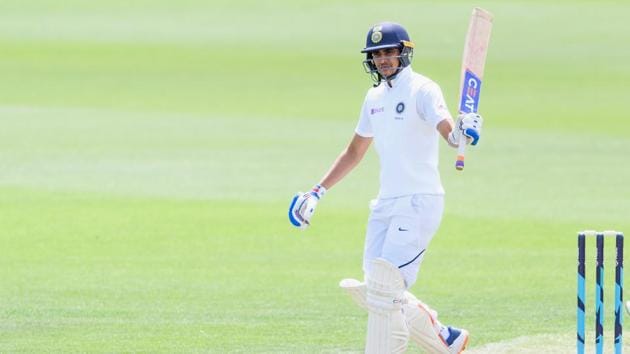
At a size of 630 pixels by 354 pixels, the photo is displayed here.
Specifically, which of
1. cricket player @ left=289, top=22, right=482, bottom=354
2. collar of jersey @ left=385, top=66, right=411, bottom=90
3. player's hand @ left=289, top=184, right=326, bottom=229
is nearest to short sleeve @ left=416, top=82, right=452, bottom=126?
cricket player @ left=289, top=22, right=482, bottom=354

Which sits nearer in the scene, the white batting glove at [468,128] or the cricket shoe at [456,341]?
the white batting glove at [468,128]

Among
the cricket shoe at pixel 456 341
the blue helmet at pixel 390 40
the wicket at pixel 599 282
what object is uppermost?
the blue helmet at pixel 390 40

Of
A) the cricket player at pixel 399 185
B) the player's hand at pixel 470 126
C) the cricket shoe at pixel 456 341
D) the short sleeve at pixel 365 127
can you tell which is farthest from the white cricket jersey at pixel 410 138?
the cricket shoe at pixel 456 341

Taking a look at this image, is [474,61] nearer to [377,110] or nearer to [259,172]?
[377,110]

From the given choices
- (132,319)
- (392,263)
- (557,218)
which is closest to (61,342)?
(132,319)

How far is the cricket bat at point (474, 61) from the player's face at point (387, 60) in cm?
32

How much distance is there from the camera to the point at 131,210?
49.0ft

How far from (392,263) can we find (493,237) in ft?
22.1

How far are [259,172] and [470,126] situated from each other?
1179 cm

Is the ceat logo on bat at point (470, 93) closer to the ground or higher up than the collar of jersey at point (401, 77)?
closer to the ground

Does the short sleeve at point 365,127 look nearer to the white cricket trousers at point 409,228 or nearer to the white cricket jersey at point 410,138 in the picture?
the white cricket jersey at point 410,138

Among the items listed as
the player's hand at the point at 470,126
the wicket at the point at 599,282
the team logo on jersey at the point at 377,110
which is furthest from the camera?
the team logo on jersey at the point at 377,110

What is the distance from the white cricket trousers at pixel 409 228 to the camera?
662 cm

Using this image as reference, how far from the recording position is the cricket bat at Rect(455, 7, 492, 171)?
261 inches
